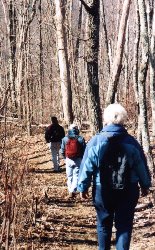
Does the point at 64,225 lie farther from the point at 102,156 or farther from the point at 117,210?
the point at 102,156

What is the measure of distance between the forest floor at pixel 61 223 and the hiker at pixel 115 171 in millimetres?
909

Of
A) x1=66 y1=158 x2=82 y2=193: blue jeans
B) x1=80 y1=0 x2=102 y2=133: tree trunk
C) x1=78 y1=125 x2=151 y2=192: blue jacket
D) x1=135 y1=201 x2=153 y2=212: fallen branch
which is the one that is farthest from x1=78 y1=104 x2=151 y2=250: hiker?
x1=66 y1=158 x2=82 y2=193: blue jeans

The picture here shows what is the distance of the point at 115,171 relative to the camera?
441 cm

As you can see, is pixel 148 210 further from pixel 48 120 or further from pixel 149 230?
pixel 48 120

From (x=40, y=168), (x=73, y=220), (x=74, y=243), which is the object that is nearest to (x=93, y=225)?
(x=73, y=220)

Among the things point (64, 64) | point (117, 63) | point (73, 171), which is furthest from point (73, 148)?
point (64, 64)

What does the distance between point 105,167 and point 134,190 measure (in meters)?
0.37

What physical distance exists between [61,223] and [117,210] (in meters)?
2.66

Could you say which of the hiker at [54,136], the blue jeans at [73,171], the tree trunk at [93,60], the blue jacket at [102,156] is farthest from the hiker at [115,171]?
the hiker at [54,136]

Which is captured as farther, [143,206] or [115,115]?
[143,206]

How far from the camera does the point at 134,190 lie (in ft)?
14.7

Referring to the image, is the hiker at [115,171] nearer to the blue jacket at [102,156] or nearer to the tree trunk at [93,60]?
the blue jacket at [102,156]

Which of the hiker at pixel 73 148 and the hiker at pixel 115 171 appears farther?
the hiker at pixel 73 148

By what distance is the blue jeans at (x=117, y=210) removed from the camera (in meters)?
4.46
